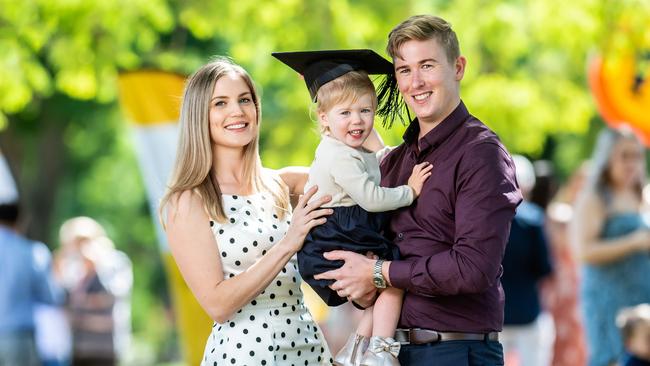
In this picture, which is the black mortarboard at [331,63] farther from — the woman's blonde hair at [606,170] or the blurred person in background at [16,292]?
the blurred person in background at [16,292]

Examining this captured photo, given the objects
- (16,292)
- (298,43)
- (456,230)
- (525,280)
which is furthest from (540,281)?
(456,230)

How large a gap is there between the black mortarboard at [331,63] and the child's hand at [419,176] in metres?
0.45

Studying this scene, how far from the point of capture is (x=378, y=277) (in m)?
4.75

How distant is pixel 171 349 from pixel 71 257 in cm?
2275

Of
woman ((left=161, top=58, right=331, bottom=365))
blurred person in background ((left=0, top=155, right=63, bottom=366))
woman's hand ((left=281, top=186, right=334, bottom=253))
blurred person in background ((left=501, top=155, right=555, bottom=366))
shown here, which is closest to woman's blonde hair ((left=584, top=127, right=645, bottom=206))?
blurred person in background ((left=501, top=155, right=555, bottom=366))

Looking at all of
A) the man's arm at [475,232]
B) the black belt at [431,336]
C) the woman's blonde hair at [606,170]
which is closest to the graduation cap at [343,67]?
the man's arm at [475,232]

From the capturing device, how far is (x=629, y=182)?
28.9 feet

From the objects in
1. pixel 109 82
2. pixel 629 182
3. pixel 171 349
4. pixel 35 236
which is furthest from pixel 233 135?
pixel 171 349

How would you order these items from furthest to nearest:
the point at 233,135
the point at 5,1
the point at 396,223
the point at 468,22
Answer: the point at 468,22 < the point at 5,1 < the point at 233,135 < the point at 396,223

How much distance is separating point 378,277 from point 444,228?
0.30m

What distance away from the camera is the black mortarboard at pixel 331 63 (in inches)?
195

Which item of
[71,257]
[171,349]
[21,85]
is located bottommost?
[171,349]

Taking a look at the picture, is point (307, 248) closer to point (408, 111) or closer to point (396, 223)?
point (396, 223)

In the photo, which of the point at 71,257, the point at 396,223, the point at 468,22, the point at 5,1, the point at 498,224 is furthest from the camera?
the point at 71,257
